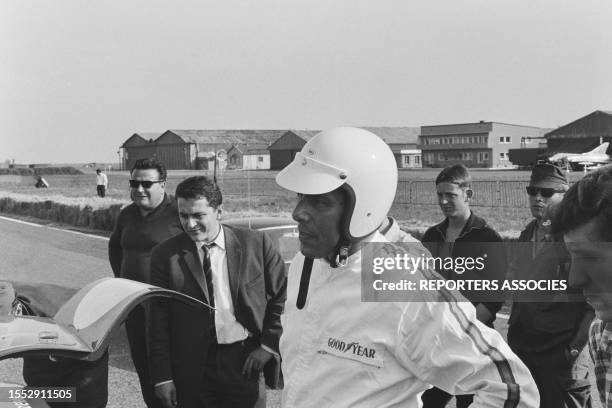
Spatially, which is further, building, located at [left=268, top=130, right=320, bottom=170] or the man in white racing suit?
building, located at [left=268, top=130, right=320, bottom=170]

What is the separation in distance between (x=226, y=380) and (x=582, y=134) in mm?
78110

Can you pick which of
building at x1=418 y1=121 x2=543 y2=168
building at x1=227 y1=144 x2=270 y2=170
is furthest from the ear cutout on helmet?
building at x1=418 y1=121 x2=543 y2=168

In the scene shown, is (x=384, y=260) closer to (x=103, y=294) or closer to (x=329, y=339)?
(x=329, y=339)

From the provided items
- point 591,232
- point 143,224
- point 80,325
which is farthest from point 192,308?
point 591,232

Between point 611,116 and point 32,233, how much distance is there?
58.5 meters

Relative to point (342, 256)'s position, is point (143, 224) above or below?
below

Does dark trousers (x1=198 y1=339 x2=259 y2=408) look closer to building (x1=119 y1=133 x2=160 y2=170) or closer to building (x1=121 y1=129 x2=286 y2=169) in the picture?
building (x1=121 y1=129 x2=286 y2=169)

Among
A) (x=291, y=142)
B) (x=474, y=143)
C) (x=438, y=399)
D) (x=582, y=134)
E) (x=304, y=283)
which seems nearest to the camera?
(x=304, y=283)

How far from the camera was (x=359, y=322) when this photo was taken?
2.04m

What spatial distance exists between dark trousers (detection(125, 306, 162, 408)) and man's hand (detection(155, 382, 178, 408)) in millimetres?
459

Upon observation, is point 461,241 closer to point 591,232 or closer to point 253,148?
point 591,232

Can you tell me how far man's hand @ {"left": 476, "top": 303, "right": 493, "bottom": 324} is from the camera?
13.5ft

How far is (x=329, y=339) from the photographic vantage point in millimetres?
2104

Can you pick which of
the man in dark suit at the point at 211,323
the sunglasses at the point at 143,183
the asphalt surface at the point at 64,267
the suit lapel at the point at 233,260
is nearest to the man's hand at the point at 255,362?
the man in dark suit at the point at 211,323
